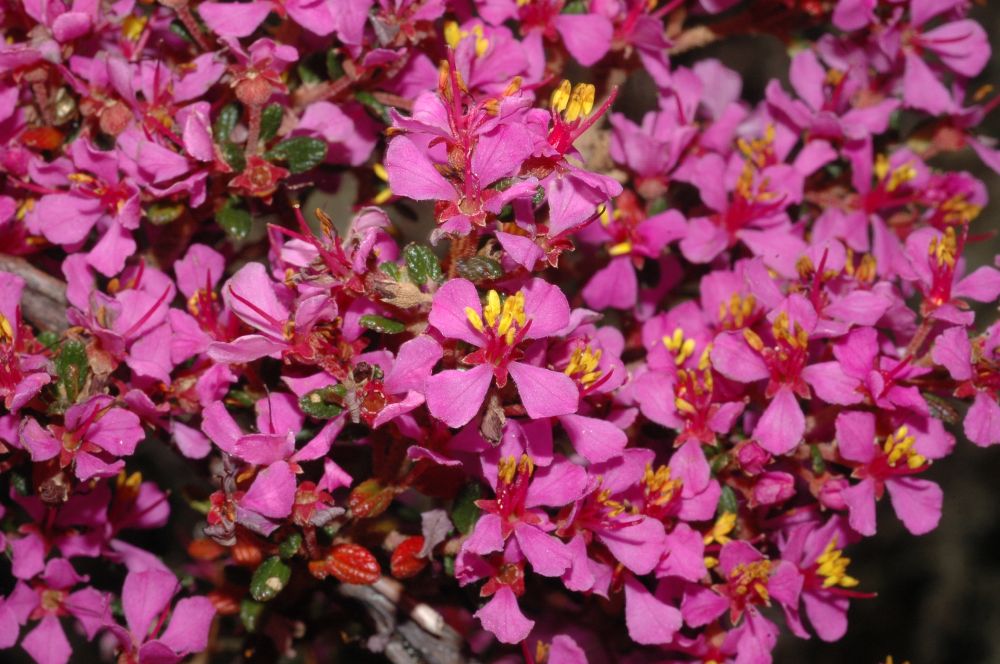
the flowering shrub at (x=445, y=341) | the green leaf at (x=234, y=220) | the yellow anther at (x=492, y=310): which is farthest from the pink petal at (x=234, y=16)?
the yellow anther at (x=492, y=310)

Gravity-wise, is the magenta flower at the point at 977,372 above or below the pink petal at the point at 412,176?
below

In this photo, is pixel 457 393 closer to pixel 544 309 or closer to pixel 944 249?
pixel 544 309

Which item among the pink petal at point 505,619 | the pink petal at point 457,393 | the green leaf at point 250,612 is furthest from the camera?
the green leaf at point 250,612

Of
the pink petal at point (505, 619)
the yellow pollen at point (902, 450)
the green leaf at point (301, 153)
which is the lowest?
the pink petal at point (505, 619)

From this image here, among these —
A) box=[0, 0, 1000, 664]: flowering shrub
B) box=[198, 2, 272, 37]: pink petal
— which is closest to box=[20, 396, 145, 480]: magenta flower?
box=[0, 0, 1000, 664]: flowering shrub

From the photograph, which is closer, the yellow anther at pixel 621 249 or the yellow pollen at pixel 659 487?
the yellow pollen at pixel 659 487

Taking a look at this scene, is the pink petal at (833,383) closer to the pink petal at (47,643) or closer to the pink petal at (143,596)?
the pink petal at (143,596)

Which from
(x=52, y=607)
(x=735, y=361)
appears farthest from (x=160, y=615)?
(x=735, y=361)
